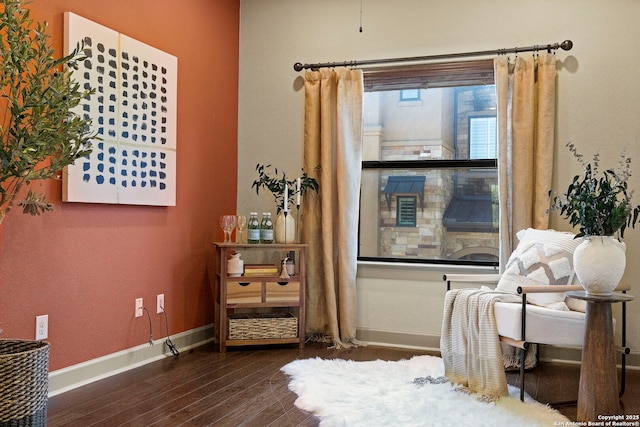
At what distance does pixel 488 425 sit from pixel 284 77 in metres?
3.10

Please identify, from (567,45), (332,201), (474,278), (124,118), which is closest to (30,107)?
(124,118)

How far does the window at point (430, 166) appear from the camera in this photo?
4.33m

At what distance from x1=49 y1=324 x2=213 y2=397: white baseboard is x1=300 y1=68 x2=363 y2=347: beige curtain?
2.84 feet

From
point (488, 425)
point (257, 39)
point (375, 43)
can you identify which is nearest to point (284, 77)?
point (257, 39)

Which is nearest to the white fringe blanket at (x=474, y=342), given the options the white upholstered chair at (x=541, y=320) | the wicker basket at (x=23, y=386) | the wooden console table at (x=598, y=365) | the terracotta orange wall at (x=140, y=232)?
the white upholstered chair at (x=541, y=320)

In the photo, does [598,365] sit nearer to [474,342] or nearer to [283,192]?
[474,342]

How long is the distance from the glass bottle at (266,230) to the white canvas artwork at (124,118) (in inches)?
28.4

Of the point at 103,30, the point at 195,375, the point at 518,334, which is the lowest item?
the point at 195,375

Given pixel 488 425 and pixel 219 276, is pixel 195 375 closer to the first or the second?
pixel 219 276

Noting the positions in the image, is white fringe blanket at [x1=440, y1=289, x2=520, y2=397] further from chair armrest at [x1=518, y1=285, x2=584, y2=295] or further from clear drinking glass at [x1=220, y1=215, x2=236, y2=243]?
clear drinking glass at [x1=220, y1=215, x2=236, y2=243]

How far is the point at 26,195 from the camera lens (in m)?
2.94

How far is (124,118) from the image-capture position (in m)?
3.56

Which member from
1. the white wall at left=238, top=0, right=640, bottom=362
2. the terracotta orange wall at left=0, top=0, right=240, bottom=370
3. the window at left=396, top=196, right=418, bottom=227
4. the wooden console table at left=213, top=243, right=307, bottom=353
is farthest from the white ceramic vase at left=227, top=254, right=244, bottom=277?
the window at left=396, top=196, right=418, bottom=227

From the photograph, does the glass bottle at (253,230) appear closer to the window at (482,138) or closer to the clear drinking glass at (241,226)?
the clear drinking glass at (241,226)
